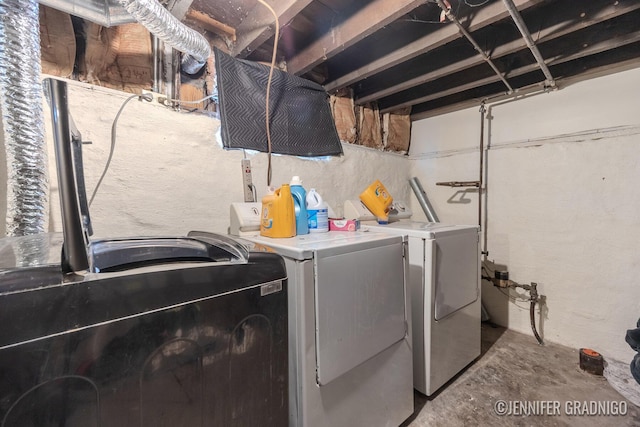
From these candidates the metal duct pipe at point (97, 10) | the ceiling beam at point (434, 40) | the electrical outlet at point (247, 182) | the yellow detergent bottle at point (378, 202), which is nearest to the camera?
the metal duct pipe at point (97, 10)

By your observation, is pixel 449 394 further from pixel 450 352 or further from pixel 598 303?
pixel 598 303

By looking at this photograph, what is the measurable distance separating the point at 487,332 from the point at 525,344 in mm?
283

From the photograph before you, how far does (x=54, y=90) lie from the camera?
0.57 metres

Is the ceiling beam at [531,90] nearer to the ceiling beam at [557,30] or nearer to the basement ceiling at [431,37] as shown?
the basement ceiling at [431,37]

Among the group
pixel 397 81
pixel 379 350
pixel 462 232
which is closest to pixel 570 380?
pixel 462 232

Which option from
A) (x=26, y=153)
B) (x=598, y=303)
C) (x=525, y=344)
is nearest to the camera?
(x=26, y=153)

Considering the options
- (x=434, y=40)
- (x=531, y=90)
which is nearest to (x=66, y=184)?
(x=434, y=40)

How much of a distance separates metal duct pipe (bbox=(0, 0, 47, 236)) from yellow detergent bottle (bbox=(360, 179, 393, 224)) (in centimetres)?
185

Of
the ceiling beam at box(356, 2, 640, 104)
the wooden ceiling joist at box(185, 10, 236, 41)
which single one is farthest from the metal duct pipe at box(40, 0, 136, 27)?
the ceiling beam at box(356, 2, 640, 104)

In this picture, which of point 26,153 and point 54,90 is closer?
point 54,90

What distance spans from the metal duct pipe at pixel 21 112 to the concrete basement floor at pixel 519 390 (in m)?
2.05

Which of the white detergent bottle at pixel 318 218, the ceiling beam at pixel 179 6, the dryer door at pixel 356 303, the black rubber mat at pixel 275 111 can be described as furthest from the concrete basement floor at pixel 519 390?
the ceiling beam at pixel 179 6

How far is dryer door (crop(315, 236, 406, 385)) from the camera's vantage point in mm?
1063

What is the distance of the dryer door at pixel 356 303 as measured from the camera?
1.06 metres
